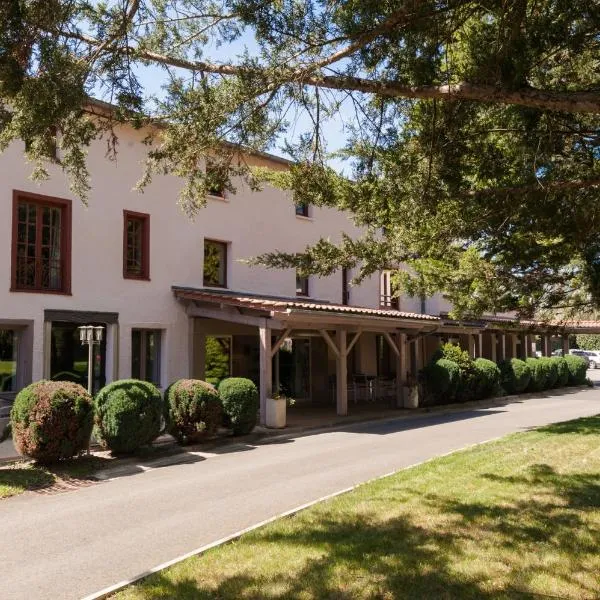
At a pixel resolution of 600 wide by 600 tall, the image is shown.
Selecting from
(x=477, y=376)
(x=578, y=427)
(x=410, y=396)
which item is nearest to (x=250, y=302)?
(x=410, y=396)

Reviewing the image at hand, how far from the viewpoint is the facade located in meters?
13.8

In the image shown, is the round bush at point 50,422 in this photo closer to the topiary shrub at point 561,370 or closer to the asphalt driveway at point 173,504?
the asphalt driveway at point 173,504

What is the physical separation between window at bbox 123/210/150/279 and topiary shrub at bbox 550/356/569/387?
1984cm

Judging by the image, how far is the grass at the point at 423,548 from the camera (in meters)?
4.71

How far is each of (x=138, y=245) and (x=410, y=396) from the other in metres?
9.64

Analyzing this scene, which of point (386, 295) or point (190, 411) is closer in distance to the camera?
point (190, 411)

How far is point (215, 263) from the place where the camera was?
1853cm

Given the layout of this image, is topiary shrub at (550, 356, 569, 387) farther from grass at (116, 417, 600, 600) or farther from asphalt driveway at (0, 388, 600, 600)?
grass at (116, 417, 600, 600)

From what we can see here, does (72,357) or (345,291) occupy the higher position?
(345,291)

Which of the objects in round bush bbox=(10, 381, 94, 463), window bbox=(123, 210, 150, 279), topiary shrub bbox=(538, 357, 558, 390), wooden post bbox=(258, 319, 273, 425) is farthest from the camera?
topiary shrub bbox=(538, 357, 558, 390)

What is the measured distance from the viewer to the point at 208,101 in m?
6.48

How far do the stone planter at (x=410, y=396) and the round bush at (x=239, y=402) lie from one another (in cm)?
789

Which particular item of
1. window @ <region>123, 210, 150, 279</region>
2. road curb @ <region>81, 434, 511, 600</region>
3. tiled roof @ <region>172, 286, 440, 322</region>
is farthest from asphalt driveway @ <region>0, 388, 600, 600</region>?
window @ <region>123, 210, 150, 279</region>

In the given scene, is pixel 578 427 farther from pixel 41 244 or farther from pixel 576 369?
pixel 576 369
